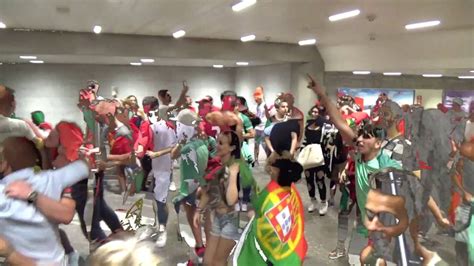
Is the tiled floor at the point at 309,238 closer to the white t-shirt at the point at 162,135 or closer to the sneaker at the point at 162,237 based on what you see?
the sneaker at the point at 162,237

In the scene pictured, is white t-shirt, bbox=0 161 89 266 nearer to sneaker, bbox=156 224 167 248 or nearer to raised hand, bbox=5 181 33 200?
raised hand, bbox=5 181 33 200

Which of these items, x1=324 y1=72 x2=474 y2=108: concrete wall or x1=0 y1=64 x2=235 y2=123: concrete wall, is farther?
x1=324 y1=72 x2=474 y2=108: concrete wall

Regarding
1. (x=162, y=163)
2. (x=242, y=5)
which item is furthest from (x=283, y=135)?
(x=242, y=5)

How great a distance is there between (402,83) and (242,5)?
663 centimetres

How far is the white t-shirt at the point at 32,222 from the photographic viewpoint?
1.89m

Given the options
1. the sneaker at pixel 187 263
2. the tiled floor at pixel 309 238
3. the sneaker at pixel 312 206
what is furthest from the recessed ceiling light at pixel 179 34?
the sneaker at pixel 187 263

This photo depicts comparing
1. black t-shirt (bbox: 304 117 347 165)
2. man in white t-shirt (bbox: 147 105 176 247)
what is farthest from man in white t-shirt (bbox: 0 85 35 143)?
black t-shirt (bbox: 304 117 347 165)

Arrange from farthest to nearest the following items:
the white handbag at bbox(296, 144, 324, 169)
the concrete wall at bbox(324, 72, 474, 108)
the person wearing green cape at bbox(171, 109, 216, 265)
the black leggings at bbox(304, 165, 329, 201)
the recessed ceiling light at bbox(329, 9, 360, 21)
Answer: the concrete wall at bbox(324, 72, 474, 108) < the recessed ceiling light at bbox(329, 9, 360, 21) < the black leggings at bbox(304, 165, 329, 201) < the white handbag at bbox(296, 144, 324, 169) < the person wearing green cape at bbox(171, 109, 216, 265)

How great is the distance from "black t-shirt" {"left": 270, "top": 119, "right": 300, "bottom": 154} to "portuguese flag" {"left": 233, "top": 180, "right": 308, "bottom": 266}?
0.70 ft

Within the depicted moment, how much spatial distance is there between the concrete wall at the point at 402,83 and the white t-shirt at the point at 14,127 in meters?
8.25

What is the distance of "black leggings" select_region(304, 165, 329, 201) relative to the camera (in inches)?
194

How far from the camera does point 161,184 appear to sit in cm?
361

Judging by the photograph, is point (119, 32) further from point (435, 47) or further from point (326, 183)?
point (435, 47)

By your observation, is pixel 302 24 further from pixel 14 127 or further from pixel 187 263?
pixel 14 127
